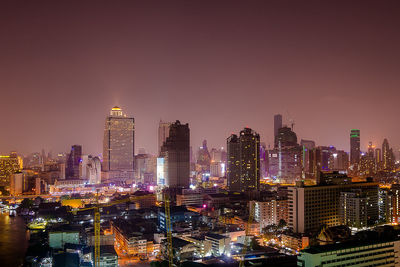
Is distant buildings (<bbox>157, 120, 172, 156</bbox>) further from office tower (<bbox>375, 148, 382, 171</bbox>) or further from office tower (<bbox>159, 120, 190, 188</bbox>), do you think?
office tower (<bbox>375, 148, 382, 171</bbox>)

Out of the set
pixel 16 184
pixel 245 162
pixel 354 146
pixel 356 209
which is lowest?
pixel 16 184

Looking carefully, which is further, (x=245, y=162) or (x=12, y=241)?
(x=245, y=162)

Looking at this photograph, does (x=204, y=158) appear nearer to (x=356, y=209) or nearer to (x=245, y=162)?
(x=245, y=162)

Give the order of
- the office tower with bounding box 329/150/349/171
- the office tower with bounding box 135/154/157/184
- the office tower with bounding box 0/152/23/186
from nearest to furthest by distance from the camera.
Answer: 1. the office tower with bounding box 0/152/23/186
2. the office tower with bounding box 329/150/349/171
3. the office tower with bounding box 135/154/157/184

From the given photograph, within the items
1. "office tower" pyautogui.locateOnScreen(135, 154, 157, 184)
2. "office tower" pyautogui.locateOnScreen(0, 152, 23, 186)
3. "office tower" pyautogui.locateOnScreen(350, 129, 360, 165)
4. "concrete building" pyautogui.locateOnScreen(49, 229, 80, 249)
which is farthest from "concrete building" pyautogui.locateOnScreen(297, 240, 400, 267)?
"office tower" pyautogui.locateOnScreen(0, 152, 23, 186)

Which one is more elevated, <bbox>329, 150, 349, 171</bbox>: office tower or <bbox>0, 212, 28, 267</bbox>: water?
<bbox>329, 150, 349, 171</bbox>: office tower

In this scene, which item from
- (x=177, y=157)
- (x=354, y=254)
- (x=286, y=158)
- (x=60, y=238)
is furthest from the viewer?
(x=286, y=158)

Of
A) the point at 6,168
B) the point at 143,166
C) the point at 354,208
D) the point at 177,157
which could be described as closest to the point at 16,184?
the point at 6,168

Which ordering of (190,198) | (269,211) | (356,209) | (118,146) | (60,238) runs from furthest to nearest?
1. (118,146)
2. (190,198)
3. (269,211)
4. (356,209)
5. (60,238)
